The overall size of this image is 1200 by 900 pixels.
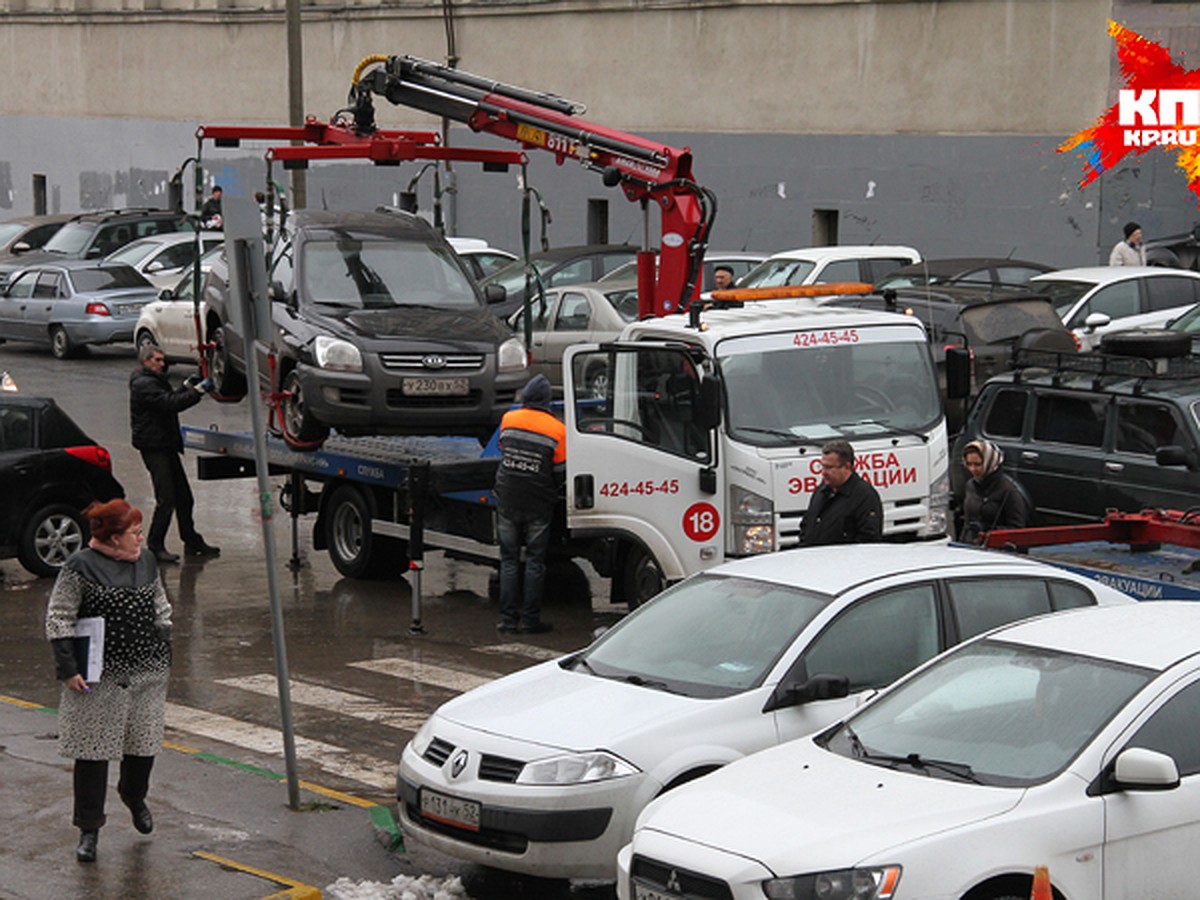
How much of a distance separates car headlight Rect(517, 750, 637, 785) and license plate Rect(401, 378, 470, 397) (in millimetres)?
7425

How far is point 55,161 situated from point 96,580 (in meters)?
46.1

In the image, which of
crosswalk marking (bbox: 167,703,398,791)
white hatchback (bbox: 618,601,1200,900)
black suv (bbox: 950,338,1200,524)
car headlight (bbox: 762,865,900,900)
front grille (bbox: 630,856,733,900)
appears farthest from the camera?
black suv (bbox: 950,338,1200,524)

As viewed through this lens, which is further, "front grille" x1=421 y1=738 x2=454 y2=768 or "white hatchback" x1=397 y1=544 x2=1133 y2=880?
"front grille" x1=421 y1=738 x2=454 y2=768

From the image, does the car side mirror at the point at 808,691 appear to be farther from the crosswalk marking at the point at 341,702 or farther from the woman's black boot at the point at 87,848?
the crosswalk marking at the point at 341,702

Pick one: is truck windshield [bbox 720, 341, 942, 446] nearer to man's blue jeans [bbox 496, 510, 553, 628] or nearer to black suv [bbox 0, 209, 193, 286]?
man's blue jeans [bbox 496, 510, 553, 628]

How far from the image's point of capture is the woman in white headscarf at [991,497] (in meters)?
13.8

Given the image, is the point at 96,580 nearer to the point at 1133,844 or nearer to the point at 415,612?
the point at 1133,844

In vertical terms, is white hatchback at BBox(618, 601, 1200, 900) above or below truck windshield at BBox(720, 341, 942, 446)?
below

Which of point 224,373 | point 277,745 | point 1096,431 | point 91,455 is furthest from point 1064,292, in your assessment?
point 277,745

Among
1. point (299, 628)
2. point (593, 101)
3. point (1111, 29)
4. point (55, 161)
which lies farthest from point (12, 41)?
point (299, 628)

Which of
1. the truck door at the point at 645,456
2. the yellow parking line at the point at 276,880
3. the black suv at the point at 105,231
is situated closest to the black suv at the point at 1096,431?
the truck door at the point at 645,456

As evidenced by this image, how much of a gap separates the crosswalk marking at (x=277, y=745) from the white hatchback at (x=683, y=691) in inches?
64.6

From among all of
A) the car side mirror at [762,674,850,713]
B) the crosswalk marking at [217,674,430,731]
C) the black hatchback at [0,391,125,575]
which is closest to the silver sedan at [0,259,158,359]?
the black hatchback at [0,391,125,575]

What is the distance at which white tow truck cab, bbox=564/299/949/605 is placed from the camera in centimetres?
1340
